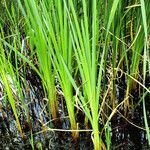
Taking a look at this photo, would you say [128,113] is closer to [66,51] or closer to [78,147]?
[78,147]

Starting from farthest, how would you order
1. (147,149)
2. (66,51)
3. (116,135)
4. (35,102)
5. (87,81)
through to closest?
1. (35,102)
2. (116,135)
3. (147,149)
4. (66,51)
5. (87,81)

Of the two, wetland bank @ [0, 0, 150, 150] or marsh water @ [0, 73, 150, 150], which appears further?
marsh water @ [0, 73, 150, 150]

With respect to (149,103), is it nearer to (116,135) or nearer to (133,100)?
(133,100)

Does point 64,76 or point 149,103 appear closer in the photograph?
point 64,76

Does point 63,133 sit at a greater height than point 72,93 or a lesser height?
lesser

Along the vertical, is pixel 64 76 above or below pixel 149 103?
above

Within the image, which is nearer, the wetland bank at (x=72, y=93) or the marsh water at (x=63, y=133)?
the wetland bank at (x=72, y=93)

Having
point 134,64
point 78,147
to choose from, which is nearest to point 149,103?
point 134,64

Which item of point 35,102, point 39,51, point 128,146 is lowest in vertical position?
point 128,146

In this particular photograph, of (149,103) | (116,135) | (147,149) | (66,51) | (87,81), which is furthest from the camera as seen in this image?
(149,103)

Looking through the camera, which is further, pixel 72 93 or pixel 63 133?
pixel 63 133
